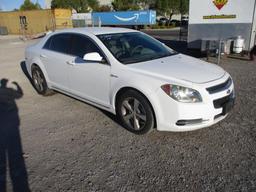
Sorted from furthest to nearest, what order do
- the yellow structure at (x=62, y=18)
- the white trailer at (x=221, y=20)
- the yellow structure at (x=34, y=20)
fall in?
the yellow structure at (x=62, y=18) < the yellow structure at (x=34, y=20) < the white trailer at (x=221, y=20)

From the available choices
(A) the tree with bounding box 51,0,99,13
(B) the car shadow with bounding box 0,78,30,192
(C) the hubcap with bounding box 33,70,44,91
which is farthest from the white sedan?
(A) the tree with bounding box 51,0,99,13

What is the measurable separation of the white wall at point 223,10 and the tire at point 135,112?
26.0 feet

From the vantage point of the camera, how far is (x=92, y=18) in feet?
143

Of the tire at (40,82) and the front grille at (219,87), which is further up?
the front grille at (219,87)

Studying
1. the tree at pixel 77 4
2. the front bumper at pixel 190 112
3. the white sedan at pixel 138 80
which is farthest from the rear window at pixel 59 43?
the tree at pixel 77 4

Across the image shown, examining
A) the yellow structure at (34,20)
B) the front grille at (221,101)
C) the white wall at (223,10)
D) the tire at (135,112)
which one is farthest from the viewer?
the yellow structure at (34,20)

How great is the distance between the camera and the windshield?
13.4ft

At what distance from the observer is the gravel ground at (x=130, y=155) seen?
2.80m

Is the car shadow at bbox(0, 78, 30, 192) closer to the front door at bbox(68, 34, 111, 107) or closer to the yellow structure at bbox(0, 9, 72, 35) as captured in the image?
the front door at bbox(68, 34, 111, 107)

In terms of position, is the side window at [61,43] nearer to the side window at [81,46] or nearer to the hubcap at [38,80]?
the side window at [81,46]

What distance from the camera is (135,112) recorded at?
3.76m

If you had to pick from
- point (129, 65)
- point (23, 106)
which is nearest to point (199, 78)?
point (129, 65)

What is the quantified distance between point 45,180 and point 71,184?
0.34 m

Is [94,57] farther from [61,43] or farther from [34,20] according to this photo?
[34,20]
